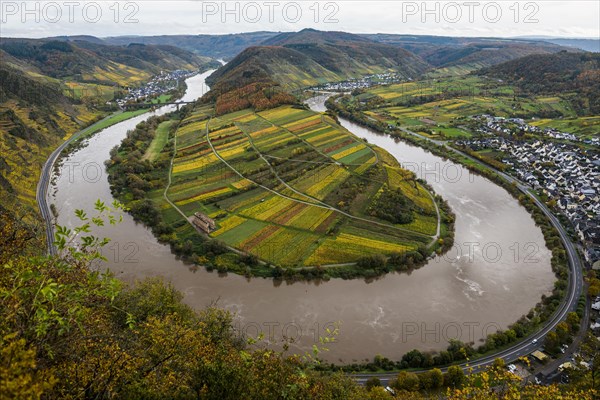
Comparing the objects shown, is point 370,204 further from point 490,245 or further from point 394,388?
point 394,388

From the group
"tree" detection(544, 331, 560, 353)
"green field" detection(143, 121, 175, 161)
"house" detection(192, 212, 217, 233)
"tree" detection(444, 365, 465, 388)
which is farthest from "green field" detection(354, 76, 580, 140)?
"tree" detection(444, 365, 465, 388)

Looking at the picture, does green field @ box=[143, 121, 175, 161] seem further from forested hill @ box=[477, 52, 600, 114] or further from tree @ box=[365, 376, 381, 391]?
forested hill @ box=[477, 52, 600, 114]

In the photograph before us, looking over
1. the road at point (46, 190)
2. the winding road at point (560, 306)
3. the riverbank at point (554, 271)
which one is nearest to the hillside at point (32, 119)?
the road at point (46, 190)

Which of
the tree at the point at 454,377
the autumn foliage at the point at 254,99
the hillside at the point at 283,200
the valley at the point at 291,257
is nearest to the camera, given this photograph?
the valley at the point at 291,257

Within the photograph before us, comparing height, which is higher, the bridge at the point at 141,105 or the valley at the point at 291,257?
the bridge at the point at 141,105

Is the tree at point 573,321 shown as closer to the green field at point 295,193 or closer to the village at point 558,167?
the village at point 558,167

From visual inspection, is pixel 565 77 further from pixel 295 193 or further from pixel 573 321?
pixel 573 321
